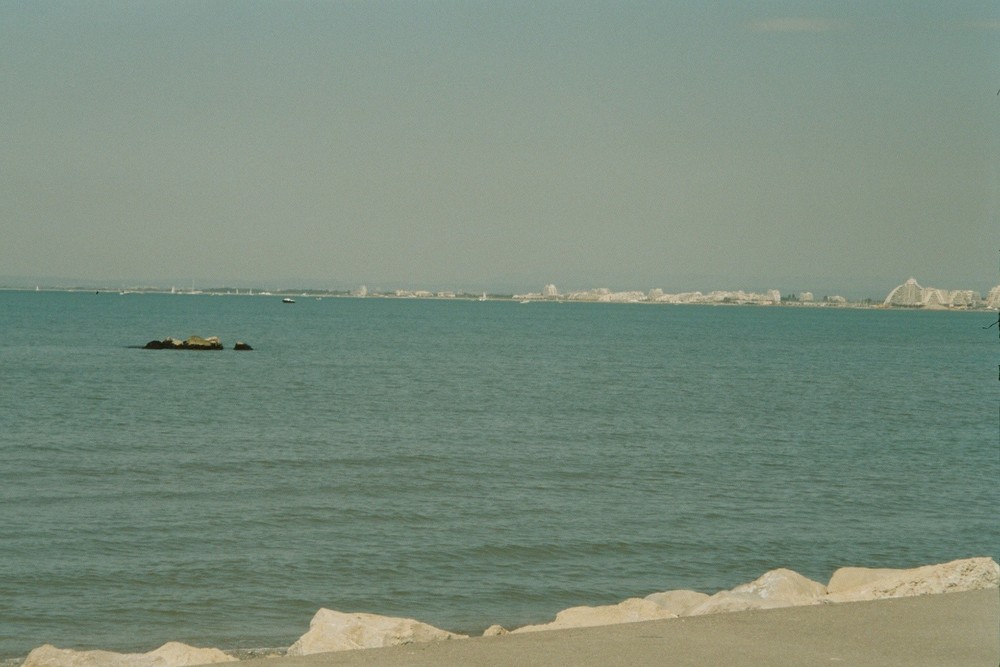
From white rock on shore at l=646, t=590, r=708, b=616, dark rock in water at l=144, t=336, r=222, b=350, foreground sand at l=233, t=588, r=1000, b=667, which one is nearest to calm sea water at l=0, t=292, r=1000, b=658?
white rock on shore at l=646, t=590, r=708, b=616

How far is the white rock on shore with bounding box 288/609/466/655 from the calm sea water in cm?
246

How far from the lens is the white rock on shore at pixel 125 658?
31.0 feet

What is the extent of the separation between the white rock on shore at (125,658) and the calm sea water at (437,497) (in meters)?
1.97

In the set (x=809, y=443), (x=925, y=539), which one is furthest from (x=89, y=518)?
(x=809, y=443)

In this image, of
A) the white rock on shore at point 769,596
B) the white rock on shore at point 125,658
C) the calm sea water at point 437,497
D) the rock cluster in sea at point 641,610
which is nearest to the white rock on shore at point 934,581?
the rock cluster in sea at point 641,610

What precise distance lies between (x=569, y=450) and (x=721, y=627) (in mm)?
21122

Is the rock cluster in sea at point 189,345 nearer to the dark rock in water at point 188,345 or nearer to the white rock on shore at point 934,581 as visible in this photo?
the dark rock in water at point 188,345

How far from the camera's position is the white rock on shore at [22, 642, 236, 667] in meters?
9.45

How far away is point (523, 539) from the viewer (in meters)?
17.0

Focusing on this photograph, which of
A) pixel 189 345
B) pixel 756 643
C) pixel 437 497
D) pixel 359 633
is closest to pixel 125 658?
pixel 359 633

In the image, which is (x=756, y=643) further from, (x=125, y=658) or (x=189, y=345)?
(x=189, y=345)

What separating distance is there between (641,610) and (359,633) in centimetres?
319

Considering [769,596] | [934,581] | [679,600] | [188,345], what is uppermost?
[934,581]

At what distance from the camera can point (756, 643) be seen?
22.6 ft
